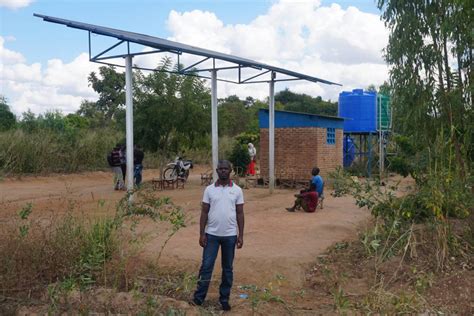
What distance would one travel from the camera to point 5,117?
87.7ft

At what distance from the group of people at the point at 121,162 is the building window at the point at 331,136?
6578 mm

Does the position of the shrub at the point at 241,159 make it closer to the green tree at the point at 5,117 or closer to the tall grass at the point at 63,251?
the green tree at the point at 5,117

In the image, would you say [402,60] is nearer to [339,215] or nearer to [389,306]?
[339,215]

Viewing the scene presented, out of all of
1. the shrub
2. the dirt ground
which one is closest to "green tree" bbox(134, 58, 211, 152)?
the dirt ground

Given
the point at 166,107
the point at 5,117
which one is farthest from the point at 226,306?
the point at 5,117

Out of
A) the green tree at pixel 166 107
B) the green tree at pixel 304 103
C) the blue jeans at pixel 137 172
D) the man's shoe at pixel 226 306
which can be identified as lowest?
the man's shoe at pixel 226 306

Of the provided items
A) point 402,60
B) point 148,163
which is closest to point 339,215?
point 402,60

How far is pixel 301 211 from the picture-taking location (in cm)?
1228

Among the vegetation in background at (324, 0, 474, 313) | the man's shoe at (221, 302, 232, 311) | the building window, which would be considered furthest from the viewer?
the building window

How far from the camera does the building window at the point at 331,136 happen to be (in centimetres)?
1882

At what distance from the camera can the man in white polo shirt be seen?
542 centimetres

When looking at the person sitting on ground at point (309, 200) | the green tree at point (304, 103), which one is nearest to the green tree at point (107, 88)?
the green tree at point (304, 103)

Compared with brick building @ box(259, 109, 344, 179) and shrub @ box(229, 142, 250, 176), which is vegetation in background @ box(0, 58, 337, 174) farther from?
brick building @ box(259, 109, 344, 179)

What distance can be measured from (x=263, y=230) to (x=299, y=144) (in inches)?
349
